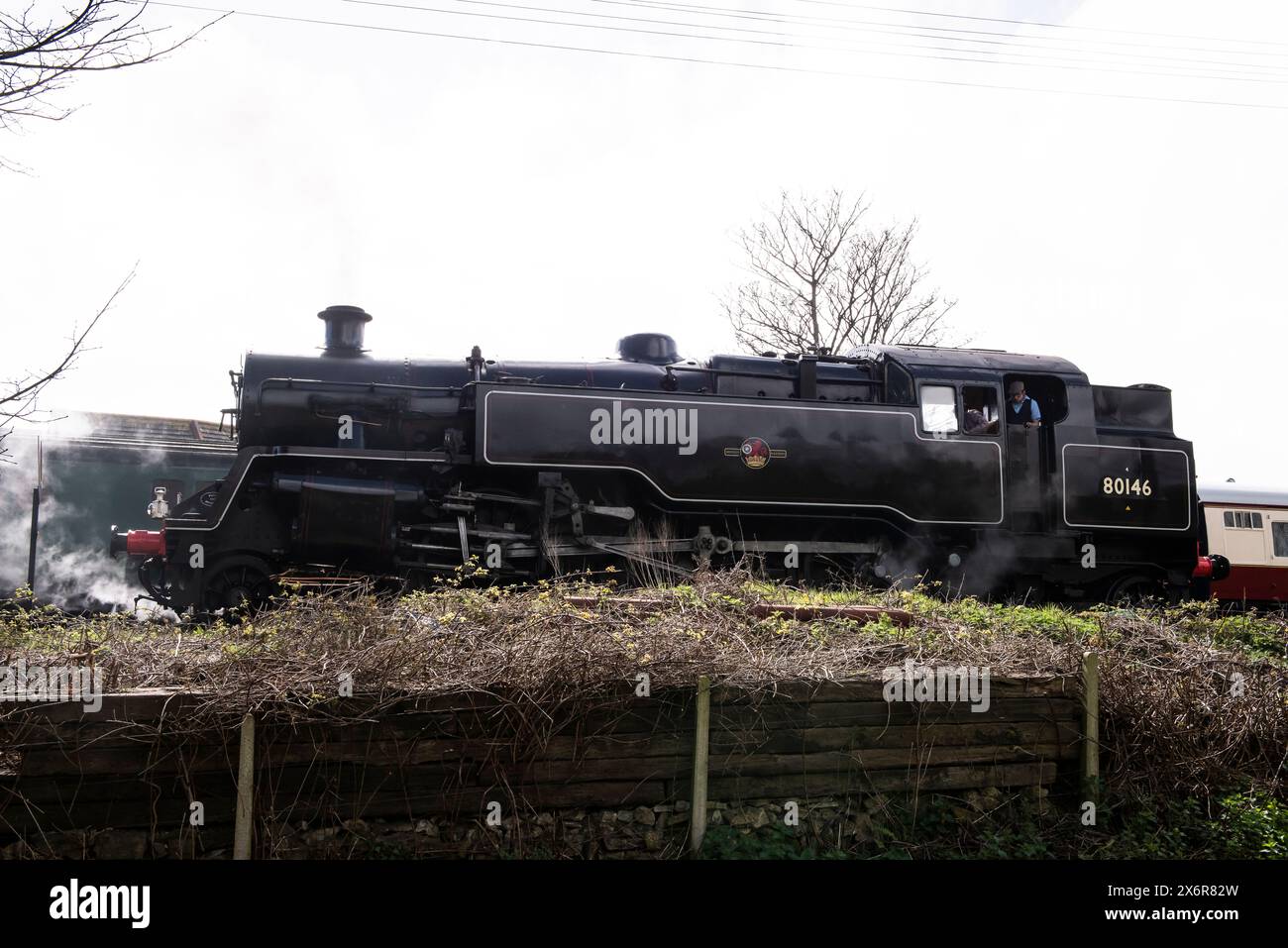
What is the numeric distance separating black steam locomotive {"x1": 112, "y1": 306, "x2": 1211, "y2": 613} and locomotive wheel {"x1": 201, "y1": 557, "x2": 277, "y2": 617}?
0.06ft

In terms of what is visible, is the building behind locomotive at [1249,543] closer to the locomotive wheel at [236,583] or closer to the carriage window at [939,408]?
the carriage window at [939,408]

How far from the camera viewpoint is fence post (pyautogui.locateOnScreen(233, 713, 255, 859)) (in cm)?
385

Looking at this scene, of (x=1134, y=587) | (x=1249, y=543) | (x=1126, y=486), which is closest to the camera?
(x=1126, y=486)

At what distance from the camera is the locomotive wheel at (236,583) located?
796 centimetres

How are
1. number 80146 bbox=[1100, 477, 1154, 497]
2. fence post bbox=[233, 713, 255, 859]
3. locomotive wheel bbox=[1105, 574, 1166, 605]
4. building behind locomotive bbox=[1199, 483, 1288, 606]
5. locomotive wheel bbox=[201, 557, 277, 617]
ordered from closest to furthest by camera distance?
1. fence post bbox=[233, 713, 255, 859]
2. locomotive wheel bbox=[201, 557, 277, 617]
3. number 80146 bbox=[1100, 477, 1154, 497]
4. locomotive wheel bbox=[1105, 574, 1166, 605]
5. building behind locomotive bbox=[1199, 483, 1288, 606]

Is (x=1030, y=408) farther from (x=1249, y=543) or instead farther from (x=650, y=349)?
(x=1249, y=543)

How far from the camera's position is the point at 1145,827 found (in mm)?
4953

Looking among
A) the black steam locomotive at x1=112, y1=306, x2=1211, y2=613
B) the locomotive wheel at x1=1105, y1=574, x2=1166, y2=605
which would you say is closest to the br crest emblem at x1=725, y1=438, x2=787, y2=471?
the black steam locomotive at x1=112, y1=306, x2=1211, y2=613

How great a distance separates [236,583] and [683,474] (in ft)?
13.0

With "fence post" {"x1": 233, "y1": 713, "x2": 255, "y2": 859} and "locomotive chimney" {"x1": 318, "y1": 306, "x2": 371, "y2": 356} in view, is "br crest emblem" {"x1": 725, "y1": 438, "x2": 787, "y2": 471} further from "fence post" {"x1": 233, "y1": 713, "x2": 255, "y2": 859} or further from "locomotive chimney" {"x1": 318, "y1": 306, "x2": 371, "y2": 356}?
"fence post" {"x1": 233, "y1": 713, "x2": 255, "y2": 859}

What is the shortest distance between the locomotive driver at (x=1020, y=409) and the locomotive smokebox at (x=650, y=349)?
344cm

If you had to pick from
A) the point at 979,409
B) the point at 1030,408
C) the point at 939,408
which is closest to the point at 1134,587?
the point at 1030,408

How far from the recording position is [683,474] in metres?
8.71
